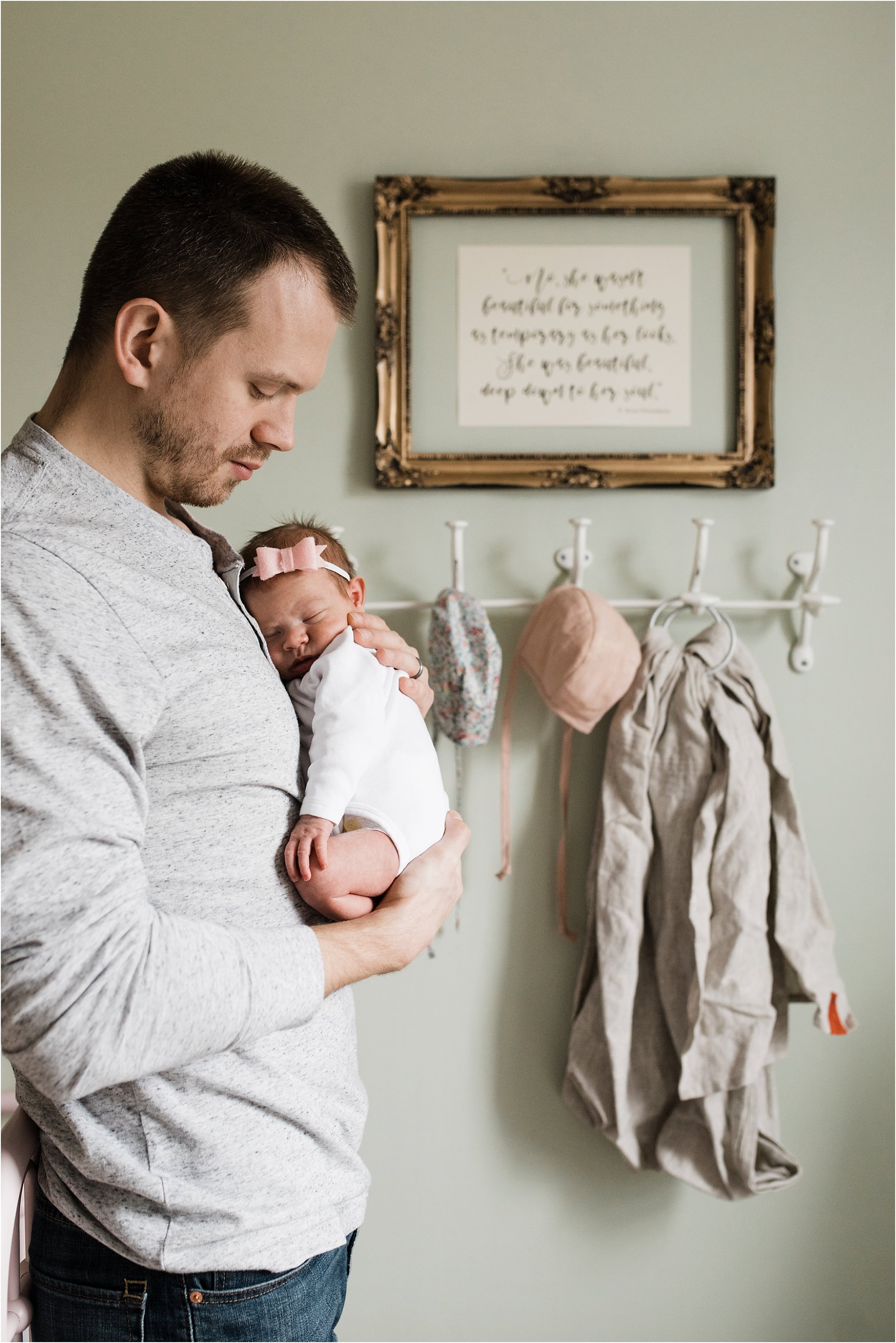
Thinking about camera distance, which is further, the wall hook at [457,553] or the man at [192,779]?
the wall hook at [457,553]

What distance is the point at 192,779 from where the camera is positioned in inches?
30.2

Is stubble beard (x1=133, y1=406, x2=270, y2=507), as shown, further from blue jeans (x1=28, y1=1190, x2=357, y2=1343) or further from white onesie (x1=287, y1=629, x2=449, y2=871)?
blue jeans (x1=28, y1=1190, x2=357, y2=1343)

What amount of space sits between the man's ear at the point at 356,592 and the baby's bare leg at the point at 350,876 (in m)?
0.31

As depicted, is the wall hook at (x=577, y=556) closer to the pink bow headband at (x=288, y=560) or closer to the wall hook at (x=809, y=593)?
the wall hook at (x=809, y=593)

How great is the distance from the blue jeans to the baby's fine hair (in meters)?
0.65

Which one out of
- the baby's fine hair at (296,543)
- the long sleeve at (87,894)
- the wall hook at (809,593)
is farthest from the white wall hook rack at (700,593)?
the long sleeve at (87,894)

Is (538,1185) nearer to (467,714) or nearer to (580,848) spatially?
(580,848)

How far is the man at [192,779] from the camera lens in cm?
68

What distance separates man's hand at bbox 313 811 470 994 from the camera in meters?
0.78

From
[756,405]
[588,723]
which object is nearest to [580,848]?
[588,723]

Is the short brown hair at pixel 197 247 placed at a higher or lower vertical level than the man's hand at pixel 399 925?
higher

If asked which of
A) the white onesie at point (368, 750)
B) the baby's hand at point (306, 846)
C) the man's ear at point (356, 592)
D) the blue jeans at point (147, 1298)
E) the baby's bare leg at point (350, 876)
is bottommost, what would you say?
the blue jeans at point (147, 1298)

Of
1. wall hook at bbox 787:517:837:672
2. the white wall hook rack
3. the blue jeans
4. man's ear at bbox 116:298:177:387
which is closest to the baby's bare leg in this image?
the blue jeans

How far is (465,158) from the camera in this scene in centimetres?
168
